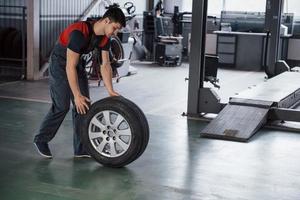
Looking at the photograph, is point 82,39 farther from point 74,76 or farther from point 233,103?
point 233,103

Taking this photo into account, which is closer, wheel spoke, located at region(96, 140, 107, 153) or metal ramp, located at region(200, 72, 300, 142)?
wheel spoke, located at region(96, 140, 107, 153)

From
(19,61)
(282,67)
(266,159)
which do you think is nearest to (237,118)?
(266,159)

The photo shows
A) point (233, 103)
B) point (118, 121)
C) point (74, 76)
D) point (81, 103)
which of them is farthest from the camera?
point (233, 103)

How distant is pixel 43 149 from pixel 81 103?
2.52 ft

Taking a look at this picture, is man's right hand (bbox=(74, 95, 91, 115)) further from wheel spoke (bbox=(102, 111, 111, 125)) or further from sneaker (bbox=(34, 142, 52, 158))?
sneaker (bbox=(34, 142, 52, 158))

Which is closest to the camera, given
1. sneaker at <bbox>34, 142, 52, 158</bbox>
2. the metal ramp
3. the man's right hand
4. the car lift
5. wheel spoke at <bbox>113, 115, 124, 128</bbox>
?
the man's right hand

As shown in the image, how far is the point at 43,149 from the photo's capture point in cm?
500

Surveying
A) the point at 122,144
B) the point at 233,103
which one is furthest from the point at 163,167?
the point at 233,103

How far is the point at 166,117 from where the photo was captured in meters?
7.18

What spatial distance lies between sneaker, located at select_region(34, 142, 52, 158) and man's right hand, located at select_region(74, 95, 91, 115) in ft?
1.90

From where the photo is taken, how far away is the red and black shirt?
443 centimetres

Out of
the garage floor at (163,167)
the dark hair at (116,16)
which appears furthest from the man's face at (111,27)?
the garage floor at (163,167)

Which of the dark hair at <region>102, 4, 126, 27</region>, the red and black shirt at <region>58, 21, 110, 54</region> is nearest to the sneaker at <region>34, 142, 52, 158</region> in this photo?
the red and black shirt at <region>58, 21, 110, 54</region>

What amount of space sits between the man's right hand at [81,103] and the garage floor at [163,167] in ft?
1.75
